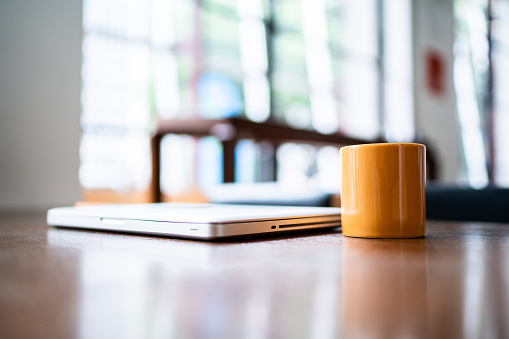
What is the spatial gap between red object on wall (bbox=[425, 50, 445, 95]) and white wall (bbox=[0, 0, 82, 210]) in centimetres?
421

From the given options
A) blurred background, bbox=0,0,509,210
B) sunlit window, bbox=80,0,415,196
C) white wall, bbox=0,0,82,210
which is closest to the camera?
white wall, bbox=0,0,82,210

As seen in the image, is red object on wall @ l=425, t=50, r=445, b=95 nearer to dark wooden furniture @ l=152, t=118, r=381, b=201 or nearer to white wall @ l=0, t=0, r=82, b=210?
dark wooden furniture @ l=152, t=118, r=381, b=201

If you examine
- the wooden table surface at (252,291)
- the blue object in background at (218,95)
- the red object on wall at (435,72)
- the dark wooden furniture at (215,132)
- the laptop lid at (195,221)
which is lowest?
the wooden table surface at (252,291)

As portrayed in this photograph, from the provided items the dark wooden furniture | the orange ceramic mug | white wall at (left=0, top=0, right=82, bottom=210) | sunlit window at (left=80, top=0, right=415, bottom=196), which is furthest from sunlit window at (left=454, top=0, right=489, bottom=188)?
the orange ceramic mug

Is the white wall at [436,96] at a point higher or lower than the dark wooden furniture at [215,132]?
higher

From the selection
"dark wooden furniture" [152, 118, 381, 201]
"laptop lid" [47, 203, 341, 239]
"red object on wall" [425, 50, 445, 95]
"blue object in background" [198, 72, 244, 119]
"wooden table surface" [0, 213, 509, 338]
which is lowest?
"wooden table surface" [0, 213, 509, 338]

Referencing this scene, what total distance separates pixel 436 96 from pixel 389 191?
5309 millimetres

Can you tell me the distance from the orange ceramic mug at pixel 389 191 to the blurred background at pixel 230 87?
1.13 meters

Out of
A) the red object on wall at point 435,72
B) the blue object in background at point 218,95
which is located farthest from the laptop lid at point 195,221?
the red object on wall at point 435,72

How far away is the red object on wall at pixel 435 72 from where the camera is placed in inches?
204

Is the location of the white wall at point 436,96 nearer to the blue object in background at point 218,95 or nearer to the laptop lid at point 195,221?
the blue object in background at point 218,95

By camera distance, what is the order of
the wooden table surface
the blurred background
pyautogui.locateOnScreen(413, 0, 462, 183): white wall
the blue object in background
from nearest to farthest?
the wooden table surface < the blurred background < the blue object in background < pyautogui.locateOnScreen(413, 0, 462, 183): white wall

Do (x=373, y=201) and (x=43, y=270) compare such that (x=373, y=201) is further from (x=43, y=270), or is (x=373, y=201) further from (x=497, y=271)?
(x=43, y=270)

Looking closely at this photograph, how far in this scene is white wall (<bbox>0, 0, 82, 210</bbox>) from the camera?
5.47ft
